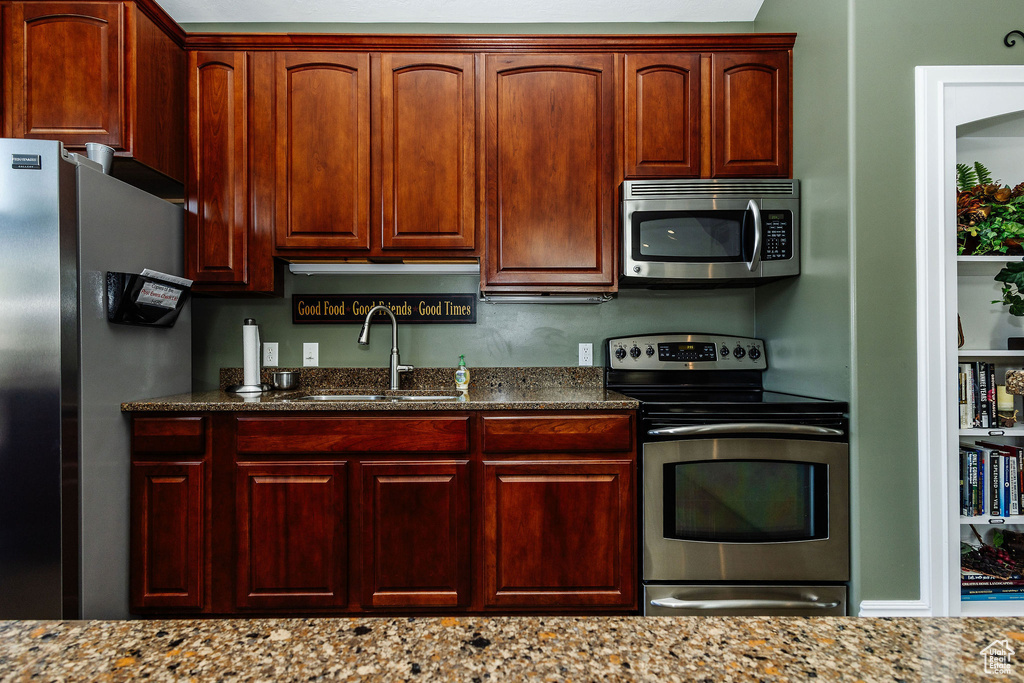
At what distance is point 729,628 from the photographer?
482 millimetres

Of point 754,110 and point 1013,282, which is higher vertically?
point 754,110

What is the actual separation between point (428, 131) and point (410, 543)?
5.67ft

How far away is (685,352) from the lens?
259 cm

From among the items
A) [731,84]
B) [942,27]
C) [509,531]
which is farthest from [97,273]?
[942,27]

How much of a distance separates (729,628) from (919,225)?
1.99 meters

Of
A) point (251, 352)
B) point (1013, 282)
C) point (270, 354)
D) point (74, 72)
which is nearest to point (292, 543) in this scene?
point (251, 352)

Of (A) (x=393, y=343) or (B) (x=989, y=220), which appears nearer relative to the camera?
(B) (x=989, y=220)

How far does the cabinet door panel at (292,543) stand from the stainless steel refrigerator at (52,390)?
0.46 metres

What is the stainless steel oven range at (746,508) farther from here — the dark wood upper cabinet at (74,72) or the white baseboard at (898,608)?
the dark wood upper cabinet at (74,72)

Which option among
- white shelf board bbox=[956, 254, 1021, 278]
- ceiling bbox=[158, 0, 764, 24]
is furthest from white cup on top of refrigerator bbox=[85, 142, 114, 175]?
white shelf board bbox=[956, 254, 1021, 278]

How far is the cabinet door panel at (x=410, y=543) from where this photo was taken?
200 cm

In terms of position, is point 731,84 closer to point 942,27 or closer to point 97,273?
point 942,27

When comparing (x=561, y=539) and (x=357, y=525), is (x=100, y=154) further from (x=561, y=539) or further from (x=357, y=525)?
(x=561, y=539)

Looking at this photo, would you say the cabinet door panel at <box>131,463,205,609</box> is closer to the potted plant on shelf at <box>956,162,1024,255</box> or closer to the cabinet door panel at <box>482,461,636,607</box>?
the cabinet door panel at <box>482,461,636,607</box>
